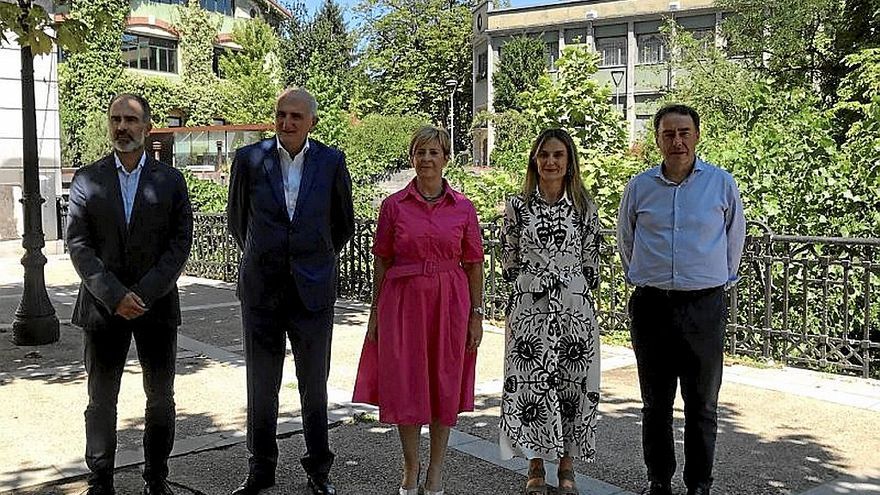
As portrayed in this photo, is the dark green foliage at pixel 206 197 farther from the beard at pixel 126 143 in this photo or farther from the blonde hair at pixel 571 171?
the blonde hair at pixel 571 171

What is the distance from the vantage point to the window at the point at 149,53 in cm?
4512

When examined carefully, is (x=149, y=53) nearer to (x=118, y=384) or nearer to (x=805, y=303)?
(x=805, y=303)

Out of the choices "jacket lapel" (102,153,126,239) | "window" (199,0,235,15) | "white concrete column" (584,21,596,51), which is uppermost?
"window" (199,0,235,15)

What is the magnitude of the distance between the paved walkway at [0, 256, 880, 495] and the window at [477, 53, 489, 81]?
4309 cm

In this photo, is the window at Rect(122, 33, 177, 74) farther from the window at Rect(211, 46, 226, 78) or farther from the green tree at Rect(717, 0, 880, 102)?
the green tree at Rect(717, 0, 880, 102)

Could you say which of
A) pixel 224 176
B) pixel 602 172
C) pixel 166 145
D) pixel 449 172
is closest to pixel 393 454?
pixel 602 172

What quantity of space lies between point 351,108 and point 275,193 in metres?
44.8

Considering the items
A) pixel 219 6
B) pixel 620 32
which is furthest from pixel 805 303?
pixel 219 6

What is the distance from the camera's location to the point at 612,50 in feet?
147

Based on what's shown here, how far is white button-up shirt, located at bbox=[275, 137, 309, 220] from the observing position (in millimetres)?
4301

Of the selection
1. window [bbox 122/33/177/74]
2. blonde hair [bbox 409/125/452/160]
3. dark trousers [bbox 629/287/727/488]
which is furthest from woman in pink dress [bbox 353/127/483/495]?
window [bbox 122/33/177/74]

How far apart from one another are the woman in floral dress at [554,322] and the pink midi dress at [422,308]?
0.32 metres

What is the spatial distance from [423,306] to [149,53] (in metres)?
46.5

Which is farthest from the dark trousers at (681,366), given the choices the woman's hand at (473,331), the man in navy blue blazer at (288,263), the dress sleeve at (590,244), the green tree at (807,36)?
the green tree at (807,36)
